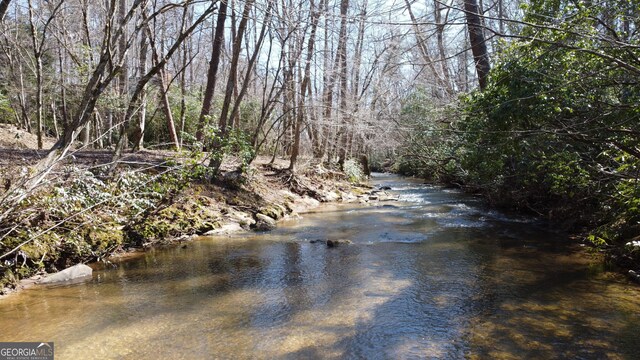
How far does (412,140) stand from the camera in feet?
58.5

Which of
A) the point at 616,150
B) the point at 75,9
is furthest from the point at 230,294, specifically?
the point at 75,9

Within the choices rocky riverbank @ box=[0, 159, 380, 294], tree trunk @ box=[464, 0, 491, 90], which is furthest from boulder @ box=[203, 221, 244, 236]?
tree trunk @ box=[464, 0, 491, 90]

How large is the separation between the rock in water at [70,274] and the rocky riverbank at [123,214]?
0.76 ft

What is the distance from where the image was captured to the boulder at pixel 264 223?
10.8 m

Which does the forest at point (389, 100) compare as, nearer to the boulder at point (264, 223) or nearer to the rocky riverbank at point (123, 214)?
the rocky riverbank at point (123, 214)

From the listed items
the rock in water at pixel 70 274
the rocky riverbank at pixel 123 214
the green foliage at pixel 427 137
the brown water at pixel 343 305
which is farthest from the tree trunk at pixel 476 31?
the rock in water at pixel 70 274

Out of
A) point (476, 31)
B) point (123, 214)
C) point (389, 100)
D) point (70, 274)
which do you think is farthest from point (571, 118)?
point (389, 100)

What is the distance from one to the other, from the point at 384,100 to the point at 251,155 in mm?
12561

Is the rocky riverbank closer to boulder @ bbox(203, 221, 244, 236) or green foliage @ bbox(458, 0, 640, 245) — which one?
boulder @ bbox(203, 221, 244, 236)

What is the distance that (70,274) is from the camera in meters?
6.61

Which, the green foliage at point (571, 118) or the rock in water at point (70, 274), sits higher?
the green foliage at point (571, 118)

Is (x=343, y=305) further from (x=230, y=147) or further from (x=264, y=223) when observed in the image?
(x=230, y=147)

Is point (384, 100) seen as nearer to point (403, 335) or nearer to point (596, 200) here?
point (596, 200)

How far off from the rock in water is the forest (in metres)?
0.51
